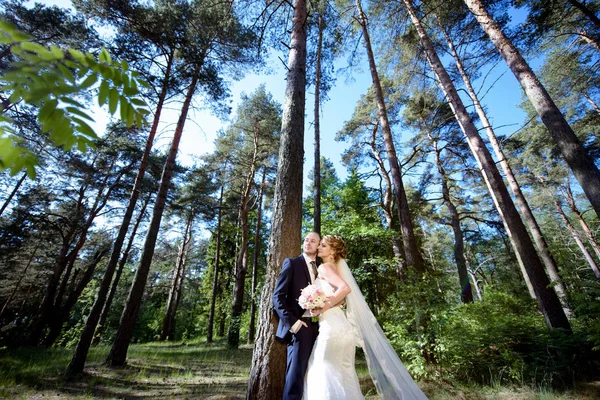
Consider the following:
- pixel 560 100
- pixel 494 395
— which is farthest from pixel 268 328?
pixel 560 100

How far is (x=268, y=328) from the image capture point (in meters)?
2.95

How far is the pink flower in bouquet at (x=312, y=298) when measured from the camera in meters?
2.62

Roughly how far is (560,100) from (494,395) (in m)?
15.4

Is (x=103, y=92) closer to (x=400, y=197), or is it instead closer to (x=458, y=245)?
(x=400, y=197)

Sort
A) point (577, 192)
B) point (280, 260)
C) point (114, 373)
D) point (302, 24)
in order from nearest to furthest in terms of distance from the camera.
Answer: point (280, 260) → point (302, 24) → point (114, 373) → point (577, 192)

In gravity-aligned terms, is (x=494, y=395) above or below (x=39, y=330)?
below

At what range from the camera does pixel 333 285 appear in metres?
2.97

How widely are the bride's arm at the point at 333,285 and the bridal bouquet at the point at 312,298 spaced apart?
0.09 m

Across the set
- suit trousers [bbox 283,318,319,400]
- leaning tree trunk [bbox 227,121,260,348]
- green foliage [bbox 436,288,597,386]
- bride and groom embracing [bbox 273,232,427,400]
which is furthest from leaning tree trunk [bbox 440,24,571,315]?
leaning tree trunk [bbox 227,121,260,348]

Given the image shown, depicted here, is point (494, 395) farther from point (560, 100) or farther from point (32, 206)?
point (32, 206)

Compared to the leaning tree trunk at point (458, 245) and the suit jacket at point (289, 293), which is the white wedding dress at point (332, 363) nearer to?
the suit jacket at point (289, 293)

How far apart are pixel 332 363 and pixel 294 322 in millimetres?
553

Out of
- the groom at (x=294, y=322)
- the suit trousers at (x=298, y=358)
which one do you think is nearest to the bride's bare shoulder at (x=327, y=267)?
the groom at (x=294, y=322)

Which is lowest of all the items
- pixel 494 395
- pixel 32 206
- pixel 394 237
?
pixel 494 395
